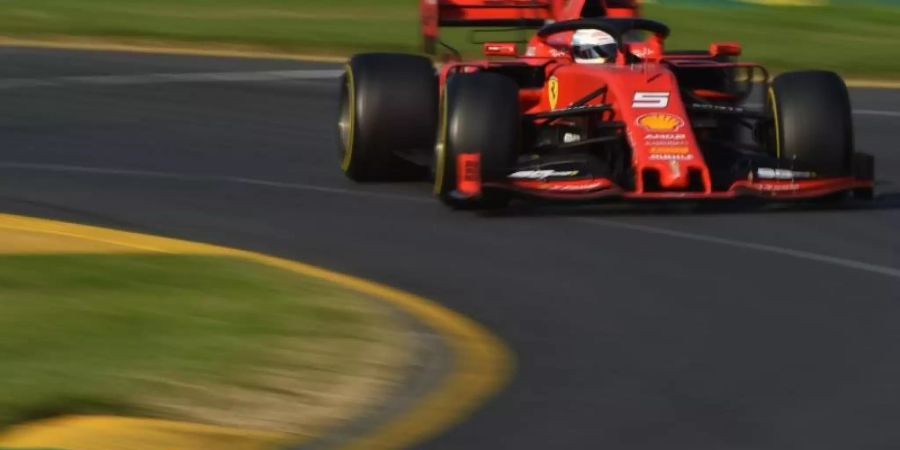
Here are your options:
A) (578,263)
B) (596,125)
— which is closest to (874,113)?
(596,125)

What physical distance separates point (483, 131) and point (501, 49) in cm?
200

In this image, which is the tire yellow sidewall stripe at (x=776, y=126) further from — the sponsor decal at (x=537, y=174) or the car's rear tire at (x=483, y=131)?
the car's rear tire at (x=483, y=131)

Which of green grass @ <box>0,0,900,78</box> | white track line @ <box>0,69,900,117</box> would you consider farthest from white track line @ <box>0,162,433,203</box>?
green grass @ <box>0,0,900,78</box>

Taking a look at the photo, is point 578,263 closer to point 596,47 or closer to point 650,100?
point 650,100

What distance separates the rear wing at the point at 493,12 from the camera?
13820 millimetres

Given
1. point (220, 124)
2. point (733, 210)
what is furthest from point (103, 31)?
point (733, 210)

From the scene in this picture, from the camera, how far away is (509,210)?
11336 millimetres

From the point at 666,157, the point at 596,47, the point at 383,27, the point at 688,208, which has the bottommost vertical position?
the point at 688,208

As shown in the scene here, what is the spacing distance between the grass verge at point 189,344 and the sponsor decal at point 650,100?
284 cm

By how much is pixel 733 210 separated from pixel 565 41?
67.4 inches

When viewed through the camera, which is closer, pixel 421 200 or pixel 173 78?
pixel 421 200

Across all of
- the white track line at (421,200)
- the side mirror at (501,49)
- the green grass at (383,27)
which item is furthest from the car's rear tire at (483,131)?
the green grass at (383,27)

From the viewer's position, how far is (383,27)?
24.6 m

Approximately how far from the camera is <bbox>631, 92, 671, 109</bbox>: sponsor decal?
11.1m
